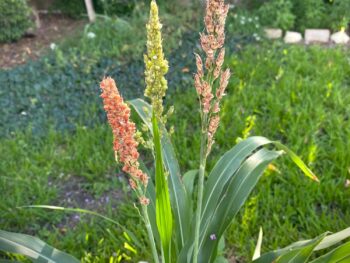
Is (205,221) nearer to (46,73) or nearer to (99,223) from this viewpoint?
(99,223)

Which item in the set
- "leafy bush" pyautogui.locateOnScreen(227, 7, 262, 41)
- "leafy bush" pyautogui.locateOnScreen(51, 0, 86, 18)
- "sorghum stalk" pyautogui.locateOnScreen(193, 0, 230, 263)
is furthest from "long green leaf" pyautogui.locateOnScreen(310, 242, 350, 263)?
"leafy bush" pyautogui.locateOnScreen(51, 0, 86, 18)

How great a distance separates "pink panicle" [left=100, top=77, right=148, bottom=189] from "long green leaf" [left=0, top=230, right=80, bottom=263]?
0.72m

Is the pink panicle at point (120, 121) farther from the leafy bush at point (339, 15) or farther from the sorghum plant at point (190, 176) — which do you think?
the leafy bush at point (339, 15)

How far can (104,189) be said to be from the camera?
2.98 meters

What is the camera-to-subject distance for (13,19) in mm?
5449

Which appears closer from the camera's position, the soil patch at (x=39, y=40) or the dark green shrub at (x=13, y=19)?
the soil patch at (x=39, y=40)

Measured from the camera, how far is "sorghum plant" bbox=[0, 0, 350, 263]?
3.58 ft

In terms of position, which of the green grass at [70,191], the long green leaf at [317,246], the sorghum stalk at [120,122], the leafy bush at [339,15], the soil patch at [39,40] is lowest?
the green grass at [70,191]

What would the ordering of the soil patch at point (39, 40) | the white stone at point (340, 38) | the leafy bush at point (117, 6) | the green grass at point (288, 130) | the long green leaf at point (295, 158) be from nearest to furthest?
the long green leaf at point (295, 158)
the green grass at point (288, 130)
the white stone at point (340, 38)
the soil patch at point (39, 40)
the leafy bush at point (117, 6)

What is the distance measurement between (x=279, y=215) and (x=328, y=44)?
306cm

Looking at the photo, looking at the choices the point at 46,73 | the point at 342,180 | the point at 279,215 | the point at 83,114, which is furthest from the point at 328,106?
the point at 46,73

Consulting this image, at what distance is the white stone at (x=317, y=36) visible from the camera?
5094 mm

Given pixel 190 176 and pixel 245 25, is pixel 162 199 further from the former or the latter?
pixel 245 25

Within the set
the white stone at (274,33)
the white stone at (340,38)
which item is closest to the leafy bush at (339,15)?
the white stone at (340,38)
